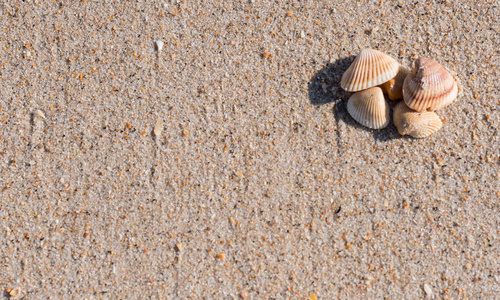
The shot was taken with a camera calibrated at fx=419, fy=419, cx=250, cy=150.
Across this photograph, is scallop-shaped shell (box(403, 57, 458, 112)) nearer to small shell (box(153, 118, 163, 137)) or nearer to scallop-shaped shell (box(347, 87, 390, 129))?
scallop-shaped shell (box(347, 87, 390, 129))

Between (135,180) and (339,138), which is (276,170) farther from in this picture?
(135,180)

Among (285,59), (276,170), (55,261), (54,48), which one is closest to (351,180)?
(276,170)

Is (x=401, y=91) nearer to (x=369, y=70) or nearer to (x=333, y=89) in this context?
(x=369, y=70)

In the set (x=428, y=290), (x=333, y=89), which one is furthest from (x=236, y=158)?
(x=428, y=290)

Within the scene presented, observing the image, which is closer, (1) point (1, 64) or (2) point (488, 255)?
(2) point (488, 255)

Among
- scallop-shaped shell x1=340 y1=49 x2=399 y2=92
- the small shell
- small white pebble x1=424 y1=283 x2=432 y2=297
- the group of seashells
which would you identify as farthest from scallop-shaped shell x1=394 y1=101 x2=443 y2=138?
the small shell
